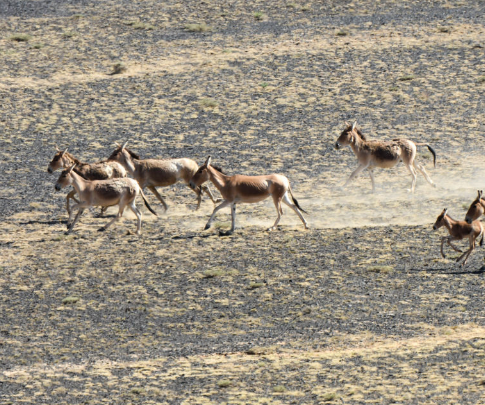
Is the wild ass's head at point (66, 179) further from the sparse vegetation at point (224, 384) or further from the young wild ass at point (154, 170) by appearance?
the sparse vegetation at point (224, 384)

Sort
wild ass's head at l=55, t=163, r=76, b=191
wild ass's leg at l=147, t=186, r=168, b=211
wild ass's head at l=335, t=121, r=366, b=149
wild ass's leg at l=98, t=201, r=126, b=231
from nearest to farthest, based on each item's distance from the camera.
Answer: wild ass's leg at l=98, t=201, r=126, b=231 < wild ass's head at l=55, t=163, r=76, b=191 < wild ass's leg at l=147, t=186, r=168, b=211 < wild ass's head at l=335, t=121, r=366, b=149

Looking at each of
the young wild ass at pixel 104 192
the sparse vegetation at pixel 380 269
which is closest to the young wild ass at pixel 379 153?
the young wild ass at pixel 104 192

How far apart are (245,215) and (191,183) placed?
168 cm

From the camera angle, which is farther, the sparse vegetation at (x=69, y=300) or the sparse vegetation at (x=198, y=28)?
the sparse vegetation at (x=198, y=28)

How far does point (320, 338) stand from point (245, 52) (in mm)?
22700

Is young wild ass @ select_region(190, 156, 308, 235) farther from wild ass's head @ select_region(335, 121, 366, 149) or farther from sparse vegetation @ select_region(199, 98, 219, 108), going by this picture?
sparse vegetation @ select_region(199, 98, 219, 108)

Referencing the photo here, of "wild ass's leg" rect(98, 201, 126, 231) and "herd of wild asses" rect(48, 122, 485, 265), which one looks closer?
"herd of wild asses" rect(48, 122, 485, 265)

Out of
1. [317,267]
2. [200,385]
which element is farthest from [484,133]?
[200,385]

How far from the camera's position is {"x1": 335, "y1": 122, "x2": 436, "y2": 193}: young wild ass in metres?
27.0

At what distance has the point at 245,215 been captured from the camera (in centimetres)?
2455

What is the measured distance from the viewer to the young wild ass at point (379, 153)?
27.0m

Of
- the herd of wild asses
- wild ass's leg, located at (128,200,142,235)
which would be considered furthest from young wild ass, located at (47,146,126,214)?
wild ass's leg, located at (128,200,142,235)

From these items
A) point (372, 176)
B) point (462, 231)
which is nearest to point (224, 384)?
point (462, 231)

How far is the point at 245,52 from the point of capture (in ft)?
126
